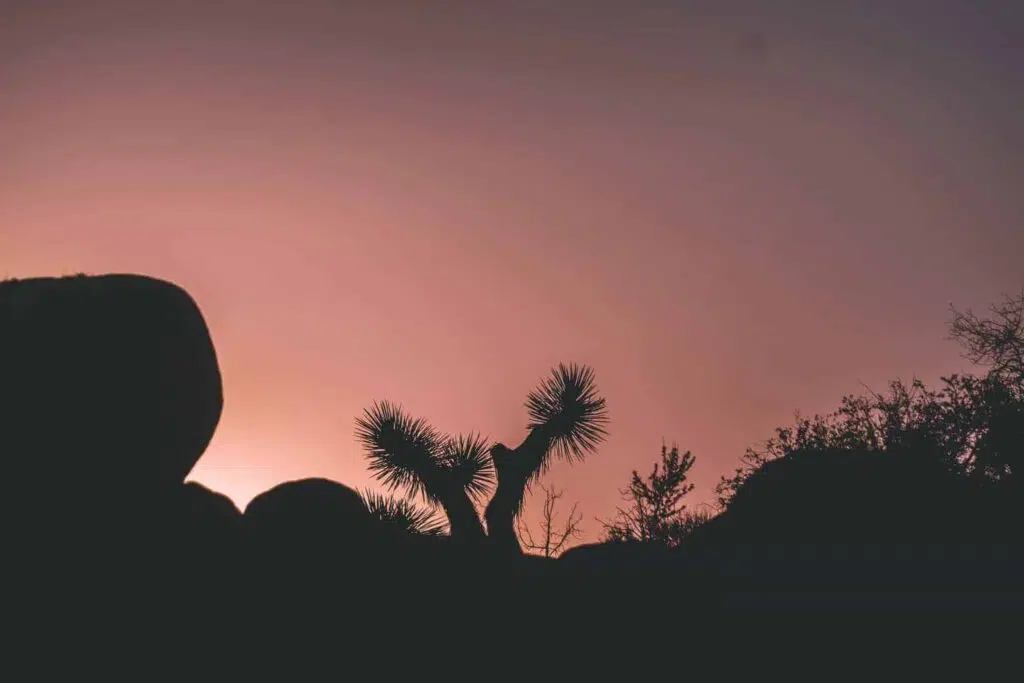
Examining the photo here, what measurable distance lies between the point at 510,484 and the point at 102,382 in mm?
6524

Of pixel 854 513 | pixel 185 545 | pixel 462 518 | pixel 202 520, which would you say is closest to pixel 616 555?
pixel 462 518

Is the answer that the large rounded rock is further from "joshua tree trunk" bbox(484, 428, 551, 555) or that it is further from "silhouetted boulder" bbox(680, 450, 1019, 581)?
"silhouetted boulder" bbox(680, 450, 1019, 581)

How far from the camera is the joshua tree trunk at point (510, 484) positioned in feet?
37.7

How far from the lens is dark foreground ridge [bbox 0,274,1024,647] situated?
6676 millimetres

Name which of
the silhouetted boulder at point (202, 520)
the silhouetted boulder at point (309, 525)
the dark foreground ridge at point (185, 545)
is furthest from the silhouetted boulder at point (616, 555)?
the silhouetted boulder at point (202, 520)

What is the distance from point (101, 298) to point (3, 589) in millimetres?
2947

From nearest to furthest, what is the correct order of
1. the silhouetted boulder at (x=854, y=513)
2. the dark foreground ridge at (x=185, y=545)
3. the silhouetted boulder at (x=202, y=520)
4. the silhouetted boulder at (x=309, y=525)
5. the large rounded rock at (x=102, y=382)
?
the dark foreground ridge at (x=185, y=545), the large rounded rock at (x=102, y=382), the silhouetted boulder at (x=202, y=520), the silhouetted boulder at (x=309, y=525), the silhouetted boulder at (x=854, y=513)

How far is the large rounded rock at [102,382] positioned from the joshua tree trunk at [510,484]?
→ 16.6 ft

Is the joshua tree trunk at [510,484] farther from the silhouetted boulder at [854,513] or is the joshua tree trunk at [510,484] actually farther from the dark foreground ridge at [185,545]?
the silhouetted boulder at [854,513]

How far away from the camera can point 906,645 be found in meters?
6.16

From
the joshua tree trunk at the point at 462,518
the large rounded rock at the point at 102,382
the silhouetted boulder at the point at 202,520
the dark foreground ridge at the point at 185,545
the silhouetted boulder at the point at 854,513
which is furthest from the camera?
the joshua tree trunk at the point at 462,518

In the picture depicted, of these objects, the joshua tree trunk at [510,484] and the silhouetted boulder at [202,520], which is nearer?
the silhouetted boulder at [202,520]

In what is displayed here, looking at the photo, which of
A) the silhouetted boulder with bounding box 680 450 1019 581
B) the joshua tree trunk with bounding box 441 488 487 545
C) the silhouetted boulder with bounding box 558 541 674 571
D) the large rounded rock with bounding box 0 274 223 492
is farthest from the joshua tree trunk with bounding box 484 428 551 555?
the large rounded rock with bounding box 0 274 223 492

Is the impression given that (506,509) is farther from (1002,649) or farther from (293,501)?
(1002,649)
